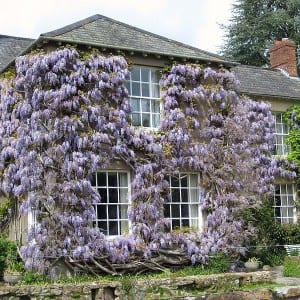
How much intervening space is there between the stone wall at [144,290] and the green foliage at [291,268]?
287 cm

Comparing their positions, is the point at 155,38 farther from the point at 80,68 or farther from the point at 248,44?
the point at 248,44

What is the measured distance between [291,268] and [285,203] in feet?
15.3

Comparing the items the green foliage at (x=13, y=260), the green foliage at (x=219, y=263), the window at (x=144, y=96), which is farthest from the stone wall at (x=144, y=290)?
the window at (x=144, y=96)

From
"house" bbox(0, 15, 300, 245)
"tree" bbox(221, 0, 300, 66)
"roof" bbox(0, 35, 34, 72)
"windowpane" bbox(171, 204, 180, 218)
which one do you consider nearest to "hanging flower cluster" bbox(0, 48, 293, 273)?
"house" bbox(0, 15, 300, 245)

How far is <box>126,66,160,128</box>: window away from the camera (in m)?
16.2

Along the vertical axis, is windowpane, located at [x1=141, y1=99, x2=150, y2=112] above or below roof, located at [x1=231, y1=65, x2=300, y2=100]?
below

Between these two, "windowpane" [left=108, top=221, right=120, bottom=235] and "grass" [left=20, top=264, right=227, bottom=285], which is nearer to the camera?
"grass" [left=20, top=264, right=227, bottom=285]

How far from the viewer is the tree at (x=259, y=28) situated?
37.6 metres

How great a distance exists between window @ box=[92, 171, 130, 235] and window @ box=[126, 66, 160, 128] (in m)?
1.78

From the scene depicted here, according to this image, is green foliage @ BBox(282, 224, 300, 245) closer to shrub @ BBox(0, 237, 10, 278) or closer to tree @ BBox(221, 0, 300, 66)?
shrub @ BBox(0, 237, 10, 278)

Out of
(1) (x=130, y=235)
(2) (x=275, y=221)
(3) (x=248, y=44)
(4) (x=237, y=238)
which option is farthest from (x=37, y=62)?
(3) (x=248, y=44)

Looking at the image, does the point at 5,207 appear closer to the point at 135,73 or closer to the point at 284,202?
the point at 135,73

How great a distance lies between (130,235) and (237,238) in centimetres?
329

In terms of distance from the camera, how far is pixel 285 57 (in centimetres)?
2450
